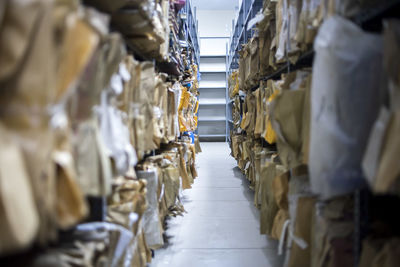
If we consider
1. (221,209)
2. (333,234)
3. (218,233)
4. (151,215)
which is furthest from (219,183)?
(333,234)

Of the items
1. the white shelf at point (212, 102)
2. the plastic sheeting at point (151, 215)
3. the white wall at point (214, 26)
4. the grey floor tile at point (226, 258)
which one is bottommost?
the grey floor tile at point (226, 258)

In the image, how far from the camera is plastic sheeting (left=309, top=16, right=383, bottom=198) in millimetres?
1218

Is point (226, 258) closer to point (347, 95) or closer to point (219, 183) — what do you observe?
point (347, 95)

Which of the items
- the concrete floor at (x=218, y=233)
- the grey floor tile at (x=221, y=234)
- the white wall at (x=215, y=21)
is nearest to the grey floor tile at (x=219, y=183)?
the concrete floor at (x=218, y=233)

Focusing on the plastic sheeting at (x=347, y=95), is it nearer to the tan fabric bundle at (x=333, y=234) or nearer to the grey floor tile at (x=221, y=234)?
the tan fabric bundle at (x=333, y=234)

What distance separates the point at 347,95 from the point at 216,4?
10531mm

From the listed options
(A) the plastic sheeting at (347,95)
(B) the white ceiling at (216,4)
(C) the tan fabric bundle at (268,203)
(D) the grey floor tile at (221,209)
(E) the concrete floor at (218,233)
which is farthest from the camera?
(B) the white ceiling at (216,4)

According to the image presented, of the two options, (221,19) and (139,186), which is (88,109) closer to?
(139,186)

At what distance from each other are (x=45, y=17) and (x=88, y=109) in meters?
0.33

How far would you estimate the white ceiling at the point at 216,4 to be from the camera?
10562mm

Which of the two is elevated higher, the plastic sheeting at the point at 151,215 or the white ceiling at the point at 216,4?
the white ceiling at the point at 216,4

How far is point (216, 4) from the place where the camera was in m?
10.9

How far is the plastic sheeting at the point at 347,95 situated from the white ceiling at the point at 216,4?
10.0 metres

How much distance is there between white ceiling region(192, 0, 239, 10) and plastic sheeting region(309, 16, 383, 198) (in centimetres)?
1005
